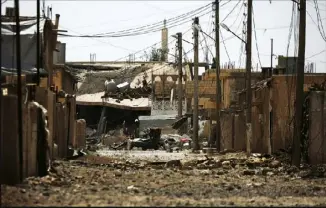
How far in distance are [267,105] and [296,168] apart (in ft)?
38.6

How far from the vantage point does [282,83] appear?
3164 centimetres

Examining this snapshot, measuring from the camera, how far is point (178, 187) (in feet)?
56.6

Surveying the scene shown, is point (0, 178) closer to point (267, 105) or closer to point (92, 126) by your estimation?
point (267, 105)

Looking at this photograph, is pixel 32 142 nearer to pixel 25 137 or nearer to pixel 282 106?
pixel 25 137

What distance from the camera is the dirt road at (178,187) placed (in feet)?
43.7

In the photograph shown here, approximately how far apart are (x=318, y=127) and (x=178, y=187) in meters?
8.53

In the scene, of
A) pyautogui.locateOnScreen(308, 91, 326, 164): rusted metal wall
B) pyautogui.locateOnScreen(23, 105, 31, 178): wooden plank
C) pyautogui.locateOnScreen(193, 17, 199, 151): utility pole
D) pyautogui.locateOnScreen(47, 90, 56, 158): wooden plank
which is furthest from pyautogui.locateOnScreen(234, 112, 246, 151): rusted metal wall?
pyautogui.locateOnScreen(23, 105, 31, 178): wooden plank

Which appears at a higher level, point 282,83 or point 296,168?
point 282,83

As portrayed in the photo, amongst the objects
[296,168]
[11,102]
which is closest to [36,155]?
[11,102]

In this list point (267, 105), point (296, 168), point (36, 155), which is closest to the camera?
point (36, 155)

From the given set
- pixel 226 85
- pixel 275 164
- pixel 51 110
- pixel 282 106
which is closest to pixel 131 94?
pixel 226 85

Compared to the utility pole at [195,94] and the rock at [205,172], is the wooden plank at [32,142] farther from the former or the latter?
the utility pole at [195,94]

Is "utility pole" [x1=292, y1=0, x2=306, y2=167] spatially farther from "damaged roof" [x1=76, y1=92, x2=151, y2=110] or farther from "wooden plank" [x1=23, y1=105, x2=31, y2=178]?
"damaged roof" [x1=76, y1=92, x2=151, y2=110]

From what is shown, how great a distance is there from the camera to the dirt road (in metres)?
13.3
